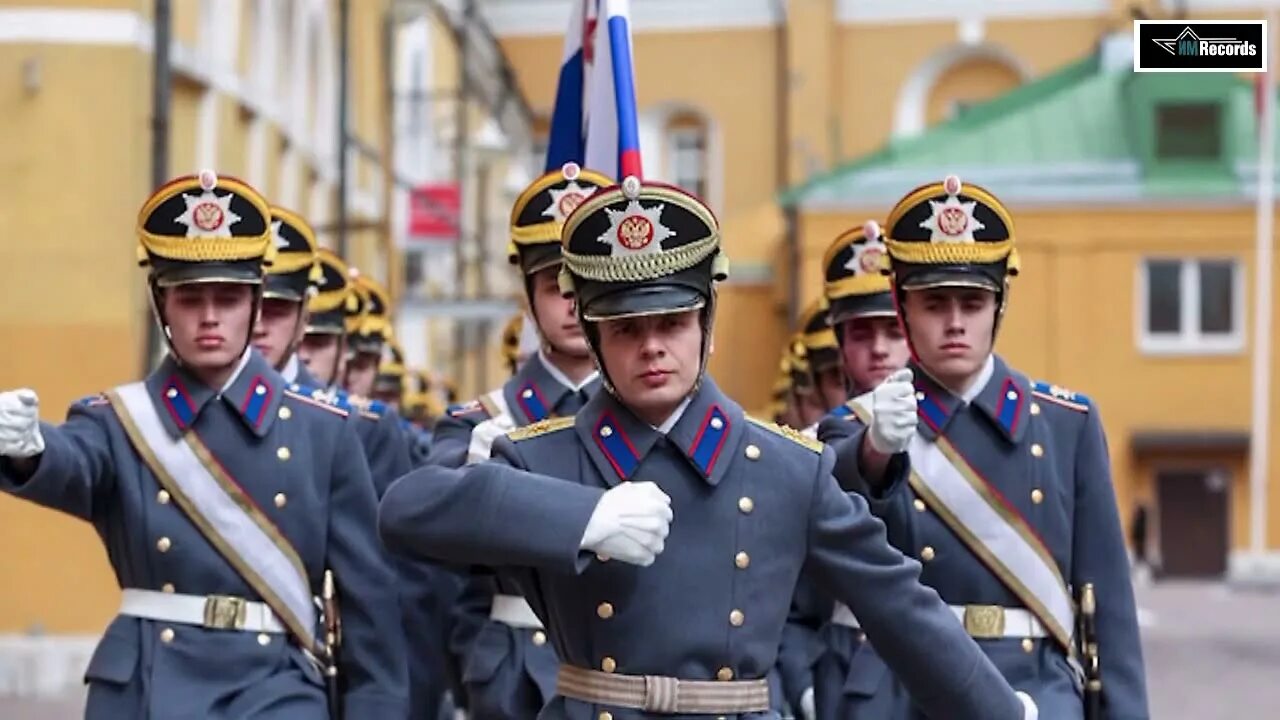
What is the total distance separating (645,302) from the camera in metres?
5.18

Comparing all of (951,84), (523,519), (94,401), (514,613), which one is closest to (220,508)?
(94,401)

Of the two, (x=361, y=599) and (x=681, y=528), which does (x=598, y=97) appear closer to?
(x=361, y=599)

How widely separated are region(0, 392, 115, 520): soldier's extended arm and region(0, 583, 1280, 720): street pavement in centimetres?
944

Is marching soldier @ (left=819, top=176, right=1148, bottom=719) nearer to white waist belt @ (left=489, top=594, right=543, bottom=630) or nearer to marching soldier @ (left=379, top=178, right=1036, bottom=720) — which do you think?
white waist belt @ (left=489, top=594, right=543, bottom=630)

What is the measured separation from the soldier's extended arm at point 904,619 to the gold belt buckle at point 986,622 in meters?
1.67

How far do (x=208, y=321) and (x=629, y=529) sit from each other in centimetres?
262

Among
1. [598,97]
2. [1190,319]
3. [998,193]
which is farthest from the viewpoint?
[1190,319]

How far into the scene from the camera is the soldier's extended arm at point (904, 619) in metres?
5.18

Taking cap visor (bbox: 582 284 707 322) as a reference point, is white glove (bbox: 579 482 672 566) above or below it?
below

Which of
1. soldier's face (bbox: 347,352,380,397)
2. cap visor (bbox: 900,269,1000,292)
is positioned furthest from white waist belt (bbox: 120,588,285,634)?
soldier's face (bbox: 347,352,380,397)

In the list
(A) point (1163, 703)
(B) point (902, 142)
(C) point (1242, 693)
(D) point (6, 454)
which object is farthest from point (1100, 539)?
(B) point (902, 142)

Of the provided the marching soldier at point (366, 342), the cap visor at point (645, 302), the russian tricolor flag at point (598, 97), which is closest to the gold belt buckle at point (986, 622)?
the russian tricolor flag at point (598, 97)

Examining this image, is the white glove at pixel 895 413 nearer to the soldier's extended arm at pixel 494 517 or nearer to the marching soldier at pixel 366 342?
the soldier's extended arm at pixel 494 517

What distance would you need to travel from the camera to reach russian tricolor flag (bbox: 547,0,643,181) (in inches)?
302
